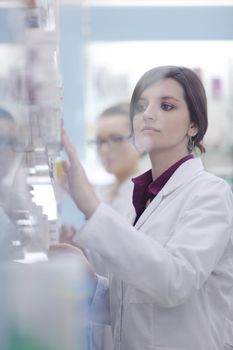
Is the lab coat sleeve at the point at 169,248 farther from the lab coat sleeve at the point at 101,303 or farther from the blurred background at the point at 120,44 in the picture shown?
the blurred background at the point at 120,44

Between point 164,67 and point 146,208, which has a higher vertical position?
point 164,67

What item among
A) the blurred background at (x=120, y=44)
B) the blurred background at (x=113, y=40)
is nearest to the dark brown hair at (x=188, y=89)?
the blurred background at (x=120, y=44)

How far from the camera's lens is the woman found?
48.4 inches

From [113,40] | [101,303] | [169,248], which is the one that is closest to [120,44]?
[113,40]

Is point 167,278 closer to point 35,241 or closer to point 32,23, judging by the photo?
point 35,241

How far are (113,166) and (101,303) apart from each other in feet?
2.00

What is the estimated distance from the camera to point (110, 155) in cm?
198

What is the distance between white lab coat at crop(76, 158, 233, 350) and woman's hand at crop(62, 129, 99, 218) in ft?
0.07

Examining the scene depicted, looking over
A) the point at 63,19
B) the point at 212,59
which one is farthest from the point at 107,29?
the point at 212,59

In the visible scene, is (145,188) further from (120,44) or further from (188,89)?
→ (120,44)

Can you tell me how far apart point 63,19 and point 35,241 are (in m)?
1.98

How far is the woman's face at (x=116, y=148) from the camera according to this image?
1841 mm

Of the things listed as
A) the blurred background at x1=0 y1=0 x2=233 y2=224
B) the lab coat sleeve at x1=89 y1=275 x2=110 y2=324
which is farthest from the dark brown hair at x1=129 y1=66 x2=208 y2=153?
the blurred background at x1=0 y1=0 x2=233 y2=224

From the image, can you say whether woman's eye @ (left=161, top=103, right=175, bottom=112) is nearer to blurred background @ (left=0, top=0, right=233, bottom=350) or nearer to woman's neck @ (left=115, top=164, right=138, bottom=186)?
blurred background @ (left=0, top=0, right=233, bottom=350)
